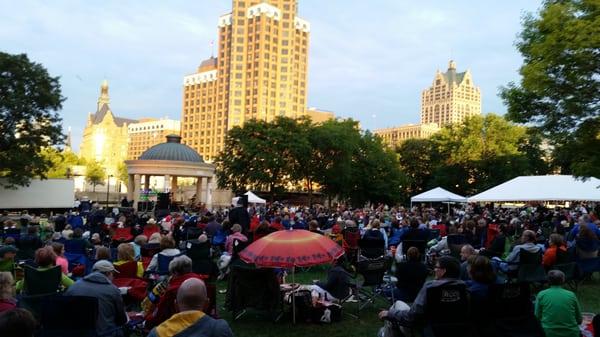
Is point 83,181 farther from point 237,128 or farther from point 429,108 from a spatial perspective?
point 429,108

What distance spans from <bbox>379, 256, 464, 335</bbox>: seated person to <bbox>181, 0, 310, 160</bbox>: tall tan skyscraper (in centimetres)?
10860

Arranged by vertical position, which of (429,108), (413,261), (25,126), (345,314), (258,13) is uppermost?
(258,13)

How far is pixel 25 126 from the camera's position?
113 ft

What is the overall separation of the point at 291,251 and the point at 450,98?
527 ft

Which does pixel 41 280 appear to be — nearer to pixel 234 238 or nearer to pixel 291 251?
pixel 291 251

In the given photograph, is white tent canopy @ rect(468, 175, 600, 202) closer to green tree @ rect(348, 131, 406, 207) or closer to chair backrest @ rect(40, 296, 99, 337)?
chair backrest @ rect(40, 296, 99, 337)

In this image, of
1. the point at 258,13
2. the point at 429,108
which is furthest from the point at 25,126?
the point at 429,108

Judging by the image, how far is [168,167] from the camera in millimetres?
42719

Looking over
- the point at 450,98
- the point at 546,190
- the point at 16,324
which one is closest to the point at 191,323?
the point at 16,324

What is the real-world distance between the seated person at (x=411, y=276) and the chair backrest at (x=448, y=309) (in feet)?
7.01

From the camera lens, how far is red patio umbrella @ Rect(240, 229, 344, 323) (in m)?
6.85

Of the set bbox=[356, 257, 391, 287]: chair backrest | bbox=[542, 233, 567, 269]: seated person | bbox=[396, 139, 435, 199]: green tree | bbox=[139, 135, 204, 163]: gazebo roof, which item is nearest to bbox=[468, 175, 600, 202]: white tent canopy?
bbox=[542, 233, 567, 269]: seated person

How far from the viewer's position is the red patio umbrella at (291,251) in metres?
6.85

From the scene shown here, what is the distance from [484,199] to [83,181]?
81009mm
